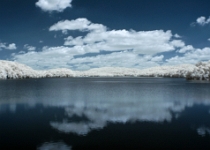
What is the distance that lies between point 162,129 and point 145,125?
7.21ft

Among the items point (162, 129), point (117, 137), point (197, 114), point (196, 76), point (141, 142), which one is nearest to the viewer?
point (141, 142)

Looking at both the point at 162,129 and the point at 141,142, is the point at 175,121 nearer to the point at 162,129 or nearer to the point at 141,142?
the point at 162,129

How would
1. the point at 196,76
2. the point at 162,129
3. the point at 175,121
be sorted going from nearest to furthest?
the point at 162,129 → the point at 175,121 → the point at 196,76

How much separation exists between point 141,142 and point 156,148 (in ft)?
5.54

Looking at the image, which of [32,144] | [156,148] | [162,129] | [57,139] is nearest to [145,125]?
[162,129]

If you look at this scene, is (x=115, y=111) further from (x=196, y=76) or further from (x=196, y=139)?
(x=196, y=76)

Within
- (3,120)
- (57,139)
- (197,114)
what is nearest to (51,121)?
(3,120)

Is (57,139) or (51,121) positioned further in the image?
(51,121)

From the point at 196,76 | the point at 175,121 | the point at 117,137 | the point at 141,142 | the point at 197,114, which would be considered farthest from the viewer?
the point at 196,76

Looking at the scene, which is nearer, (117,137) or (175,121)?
(117,137)

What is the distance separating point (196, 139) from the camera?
19.4 metres

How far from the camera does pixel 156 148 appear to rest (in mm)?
17109

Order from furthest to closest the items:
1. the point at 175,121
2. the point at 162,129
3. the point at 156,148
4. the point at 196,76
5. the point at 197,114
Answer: the point at 196,76 → the point at 197,114 → the point at 175,121 → the point at 162,129 → the point at 156,148

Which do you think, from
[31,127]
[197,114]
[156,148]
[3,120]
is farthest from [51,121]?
[197,114]
